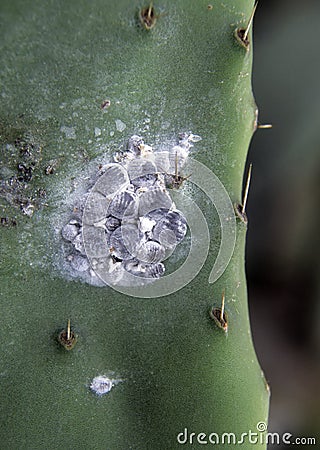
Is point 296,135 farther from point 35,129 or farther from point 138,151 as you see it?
point 35,129

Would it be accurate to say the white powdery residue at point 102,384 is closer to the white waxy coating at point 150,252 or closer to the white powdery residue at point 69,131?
the white waxy coating at point 150,252

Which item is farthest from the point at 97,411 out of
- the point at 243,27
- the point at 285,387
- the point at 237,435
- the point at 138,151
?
the point at 285,387
